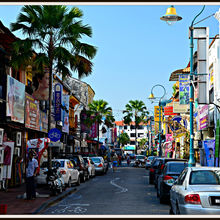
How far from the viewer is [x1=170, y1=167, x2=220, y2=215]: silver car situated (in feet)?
29.6

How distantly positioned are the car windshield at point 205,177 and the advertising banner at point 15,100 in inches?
517

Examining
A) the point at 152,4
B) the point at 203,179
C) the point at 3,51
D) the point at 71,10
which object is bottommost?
the point at 203,179

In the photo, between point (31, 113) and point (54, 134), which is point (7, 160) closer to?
point (54, 134)

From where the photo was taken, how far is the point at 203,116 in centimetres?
3216

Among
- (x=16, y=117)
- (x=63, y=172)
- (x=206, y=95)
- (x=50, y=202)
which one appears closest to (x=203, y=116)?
(x=206, y=95)

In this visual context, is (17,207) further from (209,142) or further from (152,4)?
(209,142)

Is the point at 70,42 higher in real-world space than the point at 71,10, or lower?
lower

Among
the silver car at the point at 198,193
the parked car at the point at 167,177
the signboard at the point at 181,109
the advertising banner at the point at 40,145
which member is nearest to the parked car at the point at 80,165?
the advertising banner at the point at 40,145

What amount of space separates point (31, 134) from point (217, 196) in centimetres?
2334

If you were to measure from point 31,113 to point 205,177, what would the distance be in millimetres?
18708

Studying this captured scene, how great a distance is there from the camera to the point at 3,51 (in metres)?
22.0

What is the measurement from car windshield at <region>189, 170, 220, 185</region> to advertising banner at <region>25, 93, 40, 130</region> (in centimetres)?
1732

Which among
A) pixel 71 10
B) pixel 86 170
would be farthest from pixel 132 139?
pixel 71 10

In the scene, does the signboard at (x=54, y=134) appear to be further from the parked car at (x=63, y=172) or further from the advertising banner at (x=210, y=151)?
the advertising banner at (x=210, y=151)
